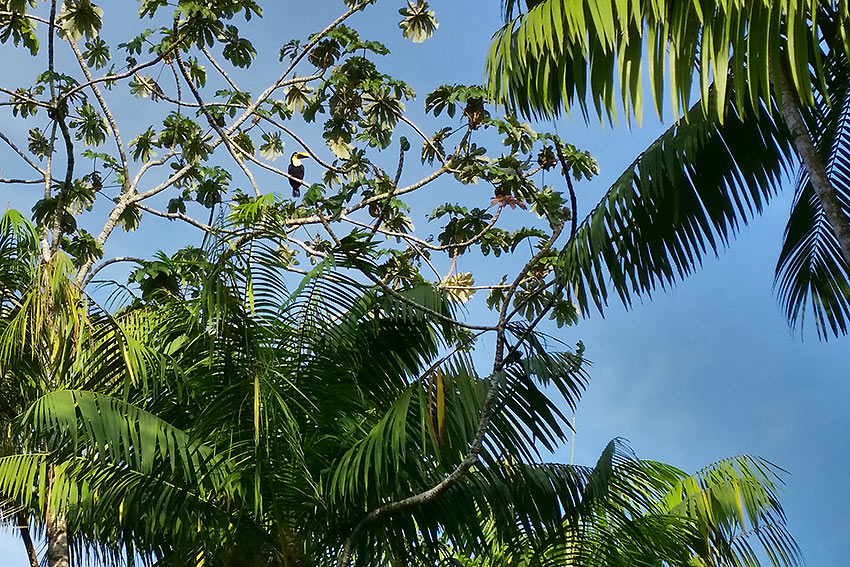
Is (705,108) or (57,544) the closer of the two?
(705,108)

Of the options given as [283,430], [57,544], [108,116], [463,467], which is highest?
[108,116]

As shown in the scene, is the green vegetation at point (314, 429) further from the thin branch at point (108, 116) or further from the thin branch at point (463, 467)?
the thin branch at point (108, 116)

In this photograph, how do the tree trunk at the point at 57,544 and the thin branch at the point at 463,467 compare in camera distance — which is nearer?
the thin branch at the point at 463,467

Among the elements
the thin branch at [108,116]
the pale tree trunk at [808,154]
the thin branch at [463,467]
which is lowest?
the thin branch at [463,467]

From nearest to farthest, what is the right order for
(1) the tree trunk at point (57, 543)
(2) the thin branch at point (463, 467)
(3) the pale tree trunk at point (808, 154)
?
(3) the pale tree trunk at point (808, 154) < (2) the thin branch at point (463, 467) < (1) the tree trunk at point (57, 543)

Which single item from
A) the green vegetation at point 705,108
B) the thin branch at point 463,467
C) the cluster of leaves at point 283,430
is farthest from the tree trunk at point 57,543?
the green vegetation at point 705,108

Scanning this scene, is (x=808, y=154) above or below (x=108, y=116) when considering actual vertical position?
below

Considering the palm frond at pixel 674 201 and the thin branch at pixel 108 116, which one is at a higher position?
the thin branch at pixel 108 116

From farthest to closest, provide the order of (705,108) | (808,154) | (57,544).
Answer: (57,544), (808,154), (705,108)

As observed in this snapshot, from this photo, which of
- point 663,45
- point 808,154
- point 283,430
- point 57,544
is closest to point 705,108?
point 663,45

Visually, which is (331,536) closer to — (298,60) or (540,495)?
(540,495)

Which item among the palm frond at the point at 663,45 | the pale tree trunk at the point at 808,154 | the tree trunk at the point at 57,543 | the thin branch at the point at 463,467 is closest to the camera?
the palm frond at the point at 663,45

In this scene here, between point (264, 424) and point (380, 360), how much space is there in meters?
0.84

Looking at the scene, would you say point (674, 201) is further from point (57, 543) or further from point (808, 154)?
point (57, 543)
